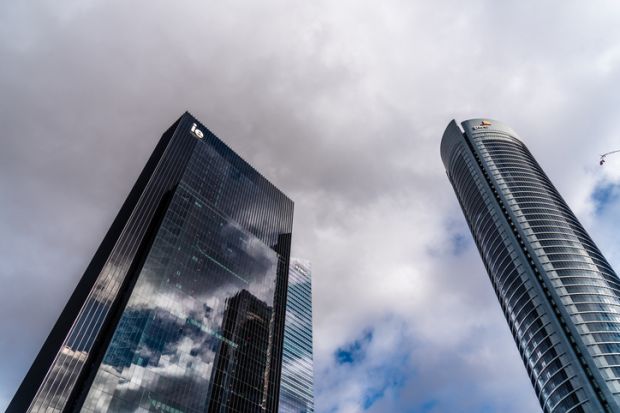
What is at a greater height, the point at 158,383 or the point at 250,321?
the point at 250,321

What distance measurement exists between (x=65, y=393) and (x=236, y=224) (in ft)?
234

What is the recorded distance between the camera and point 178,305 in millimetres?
98438

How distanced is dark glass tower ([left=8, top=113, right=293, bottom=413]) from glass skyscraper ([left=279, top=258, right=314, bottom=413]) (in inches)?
320

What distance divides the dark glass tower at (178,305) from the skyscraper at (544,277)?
85.3 m

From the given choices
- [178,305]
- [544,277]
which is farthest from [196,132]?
[544,277]

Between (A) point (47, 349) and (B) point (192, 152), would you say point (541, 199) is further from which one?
(A) point (47, 349)

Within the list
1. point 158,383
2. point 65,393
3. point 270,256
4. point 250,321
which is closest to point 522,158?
point 270,256

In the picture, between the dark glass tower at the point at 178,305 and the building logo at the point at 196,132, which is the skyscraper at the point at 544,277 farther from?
the building logo at the point at 196,132

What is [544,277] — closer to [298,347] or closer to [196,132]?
[298,347]

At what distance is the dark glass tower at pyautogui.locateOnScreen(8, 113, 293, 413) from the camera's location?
78.4m

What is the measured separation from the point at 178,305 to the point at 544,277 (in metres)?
121

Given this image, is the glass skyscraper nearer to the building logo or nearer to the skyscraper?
the building logo

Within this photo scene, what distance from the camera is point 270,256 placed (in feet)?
475

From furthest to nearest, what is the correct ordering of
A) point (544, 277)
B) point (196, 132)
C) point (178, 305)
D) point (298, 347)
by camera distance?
point (298, 347)
point (196, 132)
point (544, 277)
point (178, 305)
